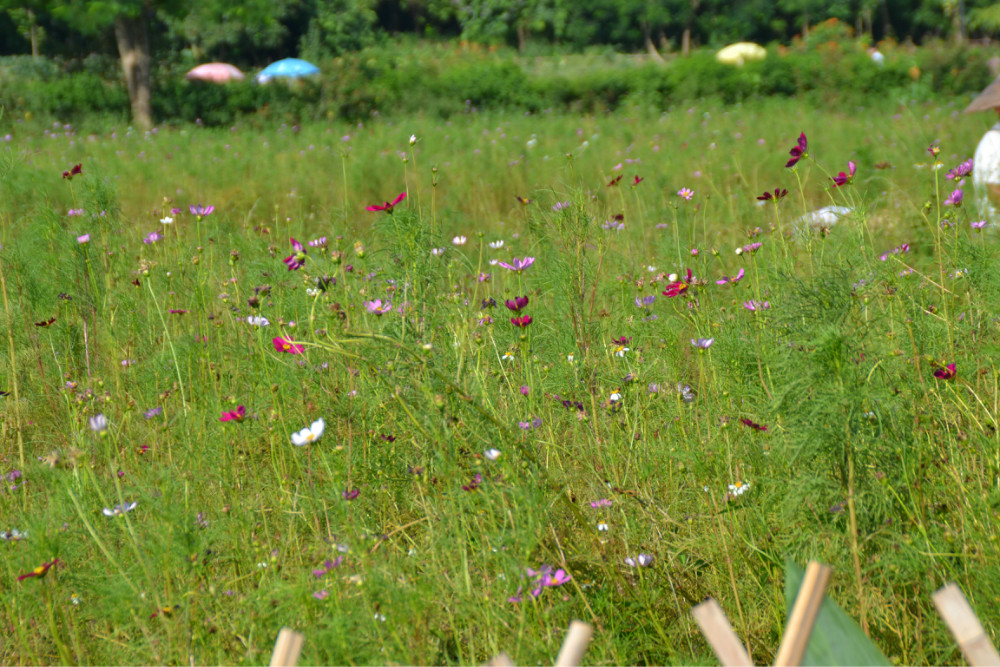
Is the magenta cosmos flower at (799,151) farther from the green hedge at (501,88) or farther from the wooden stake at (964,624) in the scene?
the green hedge at (501,88)

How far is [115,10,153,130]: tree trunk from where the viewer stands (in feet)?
40.5

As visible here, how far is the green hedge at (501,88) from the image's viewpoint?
1238 centimetres

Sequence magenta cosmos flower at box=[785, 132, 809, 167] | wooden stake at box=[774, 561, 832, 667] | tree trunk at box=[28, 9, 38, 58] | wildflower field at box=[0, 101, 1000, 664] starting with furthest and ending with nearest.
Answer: tree trunk at box=[28, 9, 38, 58]
magenta cosmos flower at box=[785, 132, 809, 167]
wildflower field at box=[0, 101, 1000, 664]
wooden stake at box=[774, 561, 832, 667]

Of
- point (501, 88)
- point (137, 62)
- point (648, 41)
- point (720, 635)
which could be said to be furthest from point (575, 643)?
point (648, 41)

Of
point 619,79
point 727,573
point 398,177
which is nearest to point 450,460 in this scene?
point 727,573

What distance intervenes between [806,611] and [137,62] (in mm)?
13866

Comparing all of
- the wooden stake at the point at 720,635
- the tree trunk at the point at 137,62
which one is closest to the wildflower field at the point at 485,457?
the wooden stake at the point at 720,635

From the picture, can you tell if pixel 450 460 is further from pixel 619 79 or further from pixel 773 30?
pixel 773 30

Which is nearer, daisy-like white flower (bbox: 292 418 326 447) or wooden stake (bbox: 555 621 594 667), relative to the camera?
wooden stake (bbox: 555 621 594 667)

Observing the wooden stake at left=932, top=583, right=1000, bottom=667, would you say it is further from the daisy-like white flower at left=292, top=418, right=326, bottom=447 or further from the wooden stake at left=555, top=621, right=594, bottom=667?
the daisy-like white flower at left=292, top=418, right=326, bottom=447

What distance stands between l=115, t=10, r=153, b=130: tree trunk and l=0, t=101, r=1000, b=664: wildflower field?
10414 mm

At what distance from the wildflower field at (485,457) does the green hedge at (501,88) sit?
10041 mm

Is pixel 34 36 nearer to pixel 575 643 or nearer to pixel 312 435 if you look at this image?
pixel 312 435

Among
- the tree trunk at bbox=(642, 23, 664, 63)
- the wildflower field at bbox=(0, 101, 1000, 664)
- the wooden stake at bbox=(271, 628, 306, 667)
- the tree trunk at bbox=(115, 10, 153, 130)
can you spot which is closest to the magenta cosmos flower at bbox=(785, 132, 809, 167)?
the wildflower field at bbox=(0, 101, 1000, 664)
